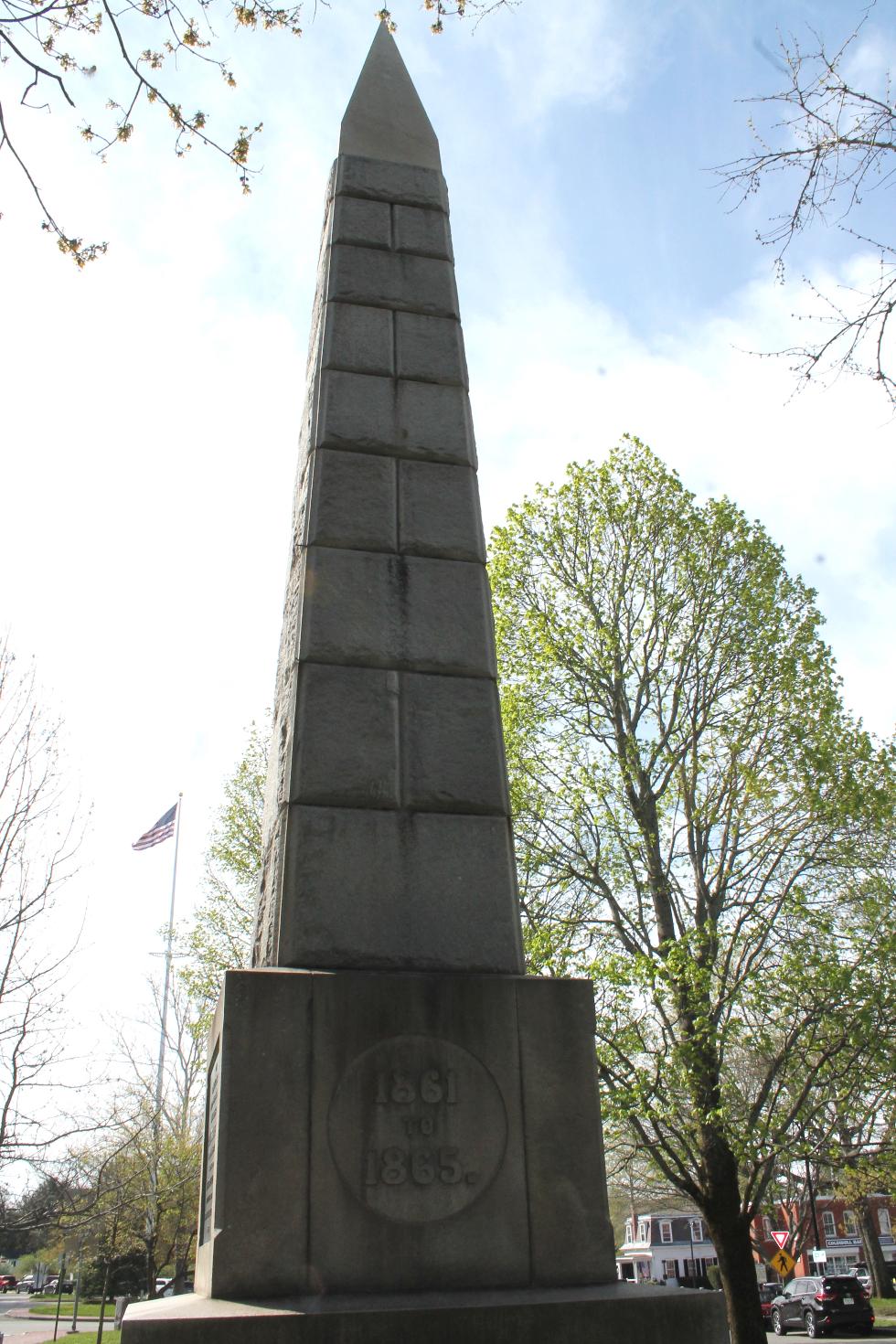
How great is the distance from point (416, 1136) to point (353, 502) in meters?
2.58

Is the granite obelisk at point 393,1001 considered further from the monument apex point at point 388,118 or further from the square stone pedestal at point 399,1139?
the monument apex point at point 388,118

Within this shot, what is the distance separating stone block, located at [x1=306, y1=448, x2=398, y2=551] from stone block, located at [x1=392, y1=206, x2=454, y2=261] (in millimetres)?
1459

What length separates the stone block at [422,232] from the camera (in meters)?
5.36

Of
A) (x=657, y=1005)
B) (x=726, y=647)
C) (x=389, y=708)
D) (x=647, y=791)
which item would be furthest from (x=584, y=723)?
(x=389, y=708)

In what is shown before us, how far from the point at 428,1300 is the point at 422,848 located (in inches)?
56.2

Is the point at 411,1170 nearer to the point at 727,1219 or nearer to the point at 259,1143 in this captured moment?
the point at 259,1143

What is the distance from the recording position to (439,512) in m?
4.56

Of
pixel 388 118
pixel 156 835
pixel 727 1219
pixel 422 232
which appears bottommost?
pixel 727 1219

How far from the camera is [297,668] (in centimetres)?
403

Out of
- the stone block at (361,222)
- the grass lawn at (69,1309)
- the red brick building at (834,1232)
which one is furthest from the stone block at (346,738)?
the red brick building at (834,1232)

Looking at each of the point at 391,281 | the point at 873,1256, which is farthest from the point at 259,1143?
the point at 873,1256

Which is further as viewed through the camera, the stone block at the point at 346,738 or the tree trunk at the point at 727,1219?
the tree trunk at the point at 727,1219

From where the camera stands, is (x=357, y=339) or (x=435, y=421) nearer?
(x=435, y=421)

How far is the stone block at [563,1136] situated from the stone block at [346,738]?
3.04 feet
